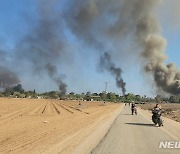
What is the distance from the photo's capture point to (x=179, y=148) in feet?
49.5

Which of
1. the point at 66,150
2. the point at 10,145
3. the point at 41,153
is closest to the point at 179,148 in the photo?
the point at 66,150

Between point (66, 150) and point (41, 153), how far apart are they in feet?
3.72

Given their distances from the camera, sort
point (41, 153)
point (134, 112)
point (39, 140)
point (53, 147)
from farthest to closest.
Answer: point (134, 112)
point (39, 140)
point (53, 147)
point (41, 153)

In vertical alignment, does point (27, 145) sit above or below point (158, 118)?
below

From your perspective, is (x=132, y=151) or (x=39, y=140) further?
(x=39, y=140)

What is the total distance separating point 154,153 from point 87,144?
3460mm

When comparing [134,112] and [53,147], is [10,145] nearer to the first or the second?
[53,147]

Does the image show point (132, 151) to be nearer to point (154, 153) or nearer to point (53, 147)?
point (154, 153)

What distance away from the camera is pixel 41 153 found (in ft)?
42.9

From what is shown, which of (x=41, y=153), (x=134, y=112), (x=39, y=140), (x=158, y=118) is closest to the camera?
(x=41, y=153)

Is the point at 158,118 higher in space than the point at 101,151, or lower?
higher

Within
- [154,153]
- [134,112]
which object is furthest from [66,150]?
[134,112]

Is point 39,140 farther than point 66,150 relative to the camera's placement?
Yes

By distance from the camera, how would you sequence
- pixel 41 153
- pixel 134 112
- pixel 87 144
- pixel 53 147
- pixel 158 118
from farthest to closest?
pixel 134 112 → pixel 158 118 → pixel 87 144 → pixel 53 147 → pixel 41 153
